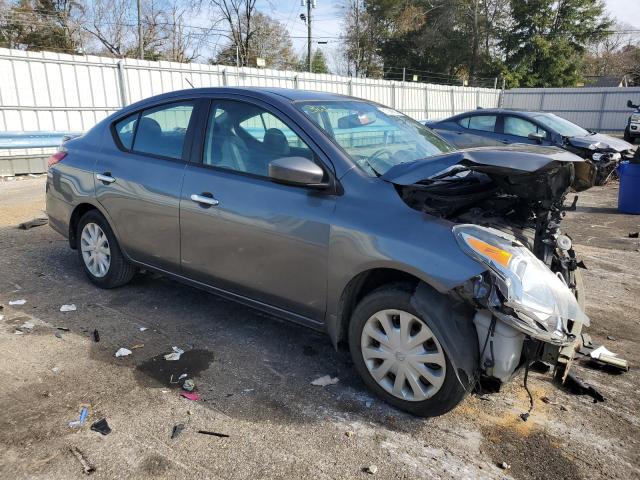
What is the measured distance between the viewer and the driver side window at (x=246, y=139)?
3500 mm

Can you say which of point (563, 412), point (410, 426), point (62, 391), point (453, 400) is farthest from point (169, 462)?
point (563, 412)

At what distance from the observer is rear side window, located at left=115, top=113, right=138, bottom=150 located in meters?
4.46

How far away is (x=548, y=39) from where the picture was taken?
132ft

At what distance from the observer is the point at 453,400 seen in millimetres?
2816

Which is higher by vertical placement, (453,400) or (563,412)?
(453,400)

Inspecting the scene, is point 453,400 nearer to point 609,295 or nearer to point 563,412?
point 563,412

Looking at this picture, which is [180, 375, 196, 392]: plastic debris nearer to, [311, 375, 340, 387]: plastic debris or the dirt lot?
the dirt lot

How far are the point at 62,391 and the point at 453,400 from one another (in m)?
2.32

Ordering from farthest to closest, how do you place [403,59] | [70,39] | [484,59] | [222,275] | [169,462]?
[403,59]
[484,59]
[70,39]
[222,275]
[169,462]

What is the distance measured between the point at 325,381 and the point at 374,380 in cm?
39

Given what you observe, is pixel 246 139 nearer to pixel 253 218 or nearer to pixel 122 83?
pixel 253 218

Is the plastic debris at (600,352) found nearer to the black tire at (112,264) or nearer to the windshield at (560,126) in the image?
the black tire at (112,264)

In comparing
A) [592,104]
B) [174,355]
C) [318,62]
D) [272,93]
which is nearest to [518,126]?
[272,93]

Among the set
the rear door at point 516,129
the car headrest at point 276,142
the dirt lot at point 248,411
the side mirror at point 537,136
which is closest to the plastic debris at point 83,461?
the dirt lot at point 248,411
